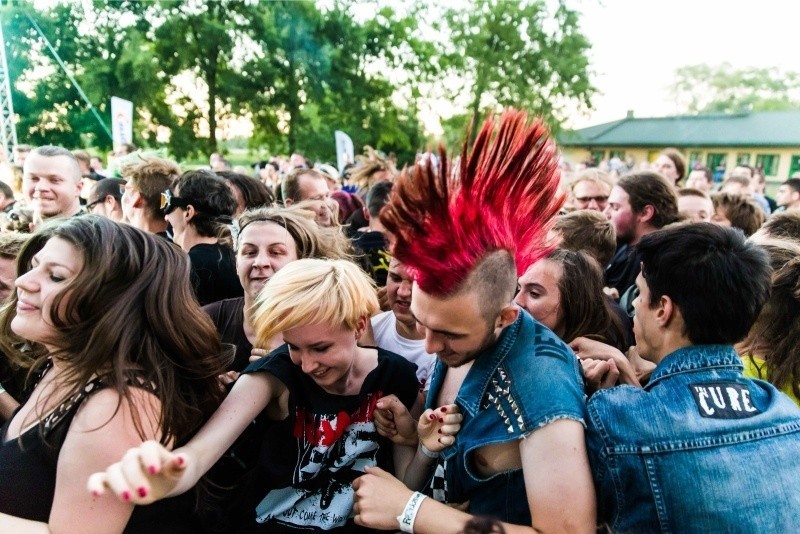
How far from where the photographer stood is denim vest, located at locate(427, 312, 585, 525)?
151cm

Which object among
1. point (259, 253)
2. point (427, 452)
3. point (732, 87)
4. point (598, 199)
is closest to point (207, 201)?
point (259, 253)

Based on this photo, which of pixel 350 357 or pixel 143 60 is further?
Answer: pixel 143 60

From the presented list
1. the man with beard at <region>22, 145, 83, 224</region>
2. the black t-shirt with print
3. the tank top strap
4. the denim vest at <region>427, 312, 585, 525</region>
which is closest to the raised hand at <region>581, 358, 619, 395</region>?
the denim vest at <region>427, 312, 585, 525</region>

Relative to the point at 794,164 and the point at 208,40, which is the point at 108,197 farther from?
the point at 794,164

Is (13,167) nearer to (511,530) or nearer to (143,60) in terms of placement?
(511,530)

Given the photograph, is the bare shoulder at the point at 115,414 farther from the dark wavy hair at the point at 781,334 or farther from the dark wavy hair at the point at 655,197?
the dark wavy hair at the point at 655,197

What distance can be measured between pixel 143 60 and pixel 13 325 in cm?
2647

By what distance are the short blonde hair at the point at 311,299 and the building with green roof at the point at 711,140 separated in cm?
3702

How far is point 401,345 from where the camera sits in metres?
2.89

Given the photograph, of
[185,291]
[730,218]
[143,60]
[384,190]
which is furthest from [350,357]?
[143,60]

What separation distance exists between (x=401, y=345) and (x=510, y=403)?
136 cm

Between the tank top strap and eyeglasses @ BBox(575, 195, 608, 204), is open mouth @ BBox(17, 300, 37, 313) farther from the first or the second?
eyeglasses @ BBox(575, 195, 608, 204)

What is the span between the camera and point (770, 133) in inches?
1689

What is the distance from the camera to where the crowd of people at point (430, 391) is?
1.49 meters
